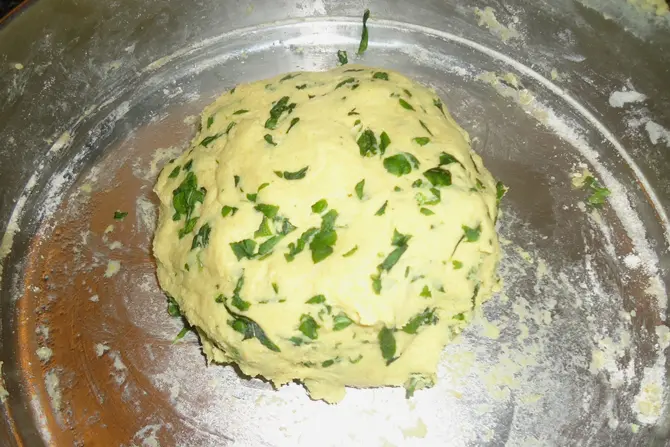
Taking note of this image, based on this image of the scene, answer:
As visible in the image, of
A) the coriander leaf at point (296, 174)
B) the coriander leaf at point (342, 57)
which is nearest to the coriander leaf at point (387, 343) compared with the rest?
the coriander leaf at point (296, 174)

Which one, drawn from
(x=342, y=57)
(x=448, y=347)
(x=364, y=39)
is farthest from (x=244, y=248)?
(x=364, y=39)

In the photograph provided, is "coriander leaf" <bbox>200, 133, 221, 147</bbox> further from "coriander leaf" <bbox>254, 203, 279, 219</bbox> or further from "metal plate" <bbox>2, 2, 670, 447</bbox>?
"metal plate" <bbox>2, 2, 670, 447</bbox>

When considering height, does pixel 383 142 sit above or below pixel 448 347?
above

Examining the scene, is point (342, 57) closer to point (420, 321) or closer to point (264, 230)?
point (264, 230)

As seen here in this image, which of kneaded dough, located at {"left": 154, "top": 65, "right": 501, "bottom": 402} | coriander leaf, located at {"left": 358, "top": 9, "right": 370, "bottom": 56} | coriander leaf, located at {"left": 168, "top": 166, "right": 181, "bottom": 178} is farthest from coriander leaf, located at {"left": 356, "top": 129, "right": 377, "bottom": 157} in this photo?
coriander leaf, located at {"left": 358, "top": 9, "right": 370, "bottom": 56}

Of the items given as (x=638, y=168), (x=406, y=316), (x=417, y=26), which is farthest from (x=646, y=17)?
(x=406, y=316)

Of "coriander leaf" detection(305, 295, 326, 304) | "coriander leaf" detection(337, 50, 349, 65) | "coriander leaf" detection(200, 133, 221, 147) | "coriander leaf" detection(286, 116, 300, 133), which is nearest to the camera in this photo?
"coriander leaf" detection(305, 295, 326, 304)
